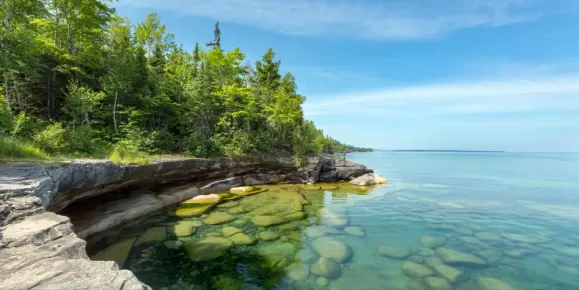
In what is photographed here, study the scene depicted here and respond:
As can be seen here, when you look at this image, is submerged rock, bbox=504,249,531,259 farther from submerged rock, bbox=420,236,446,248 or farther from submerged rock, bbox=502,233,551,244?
submerged rock, bbox=420,236,446,248

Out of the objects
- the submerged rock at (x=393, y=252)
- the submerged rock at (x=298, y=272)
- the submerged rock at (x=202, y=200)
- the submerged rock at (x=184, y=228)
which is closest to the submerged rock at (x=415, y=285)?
the submerged rock at (x=393, y=252)

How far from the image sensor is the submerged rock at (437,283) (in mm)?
7008

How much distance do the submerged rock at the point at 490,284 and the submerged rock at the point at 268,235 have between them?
277 inches

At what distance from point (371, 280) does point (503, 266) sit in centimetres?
497

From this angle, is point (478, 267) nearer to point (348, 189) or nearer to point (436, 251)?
point (436, 251)

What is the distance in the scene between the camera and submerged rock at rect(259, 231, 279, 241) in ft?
34.1

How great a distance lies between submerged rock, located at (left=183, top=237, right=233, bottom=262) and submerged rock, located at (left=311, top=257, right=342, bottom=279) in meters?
3.40

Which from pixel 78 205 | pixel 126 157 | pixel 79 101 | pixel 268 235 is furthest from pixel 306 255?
pixel 79 101

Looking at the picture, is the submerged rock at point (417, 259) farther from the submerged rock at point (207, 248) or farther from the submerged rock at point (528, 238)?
the submerged rock at point (207, 248)

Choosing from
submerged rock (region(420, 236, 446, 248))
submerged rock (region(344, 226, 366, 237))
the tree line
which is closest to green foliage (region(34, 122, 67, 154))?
the tree line

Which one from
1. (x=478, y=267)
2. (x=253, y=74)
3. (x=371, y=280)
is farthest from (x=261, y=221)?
(x=253, y=74)

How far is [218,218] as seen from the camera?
12.7 m

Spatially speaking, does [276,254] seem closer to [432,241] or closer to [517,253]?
[432,241]

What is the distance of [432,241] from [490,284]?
328cm
